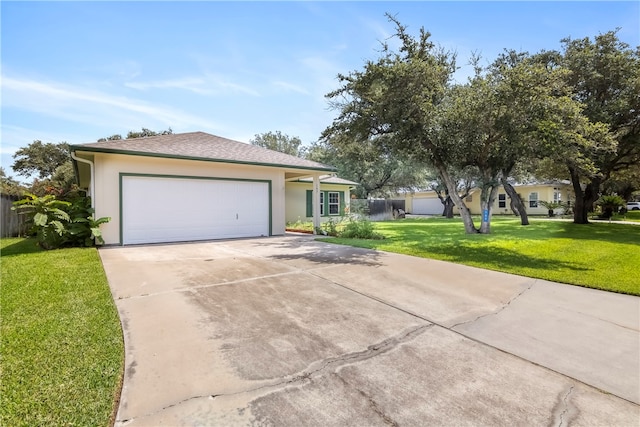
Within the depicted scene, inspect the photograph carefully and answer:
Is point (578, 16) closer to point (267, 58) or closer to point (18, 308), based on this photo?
point (267, 58)

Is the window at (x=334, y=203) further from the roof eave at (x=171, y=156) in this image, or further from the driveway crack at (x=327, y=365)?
the driveway crack at (x=327, y=365)

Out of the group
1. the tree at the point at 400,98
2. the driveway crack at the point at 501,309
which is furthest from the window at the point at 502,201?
the driveway crack at the point at 501,309

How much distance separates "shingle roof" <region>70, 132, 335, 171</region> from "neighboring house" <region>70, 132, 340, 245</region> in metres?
0.02

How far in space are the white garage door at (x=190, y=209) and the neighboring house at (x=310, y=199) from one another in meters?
5.04

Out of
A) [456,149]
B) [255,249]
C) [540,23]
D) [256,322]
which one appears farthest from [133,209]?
[540,23]

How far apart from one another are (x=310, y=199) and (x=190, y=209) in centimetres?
830

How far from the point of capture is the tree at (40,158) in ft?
93.6

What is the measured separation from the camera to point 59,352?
9.20ft

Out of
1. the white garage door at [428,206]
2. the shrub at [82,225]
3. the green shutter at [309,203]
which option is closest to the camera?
the shrub at [82,225]

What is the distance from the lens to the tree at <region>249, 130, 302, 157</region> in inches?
1618

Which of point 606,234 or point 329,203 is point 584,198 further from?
point 329,203

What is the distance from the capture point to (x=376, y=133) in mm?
11328

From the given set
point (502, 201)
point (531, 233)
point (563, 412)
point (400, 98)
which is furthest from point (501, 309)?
point (502, 201)

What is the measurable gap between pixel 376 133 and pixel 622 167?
15.3 metres
